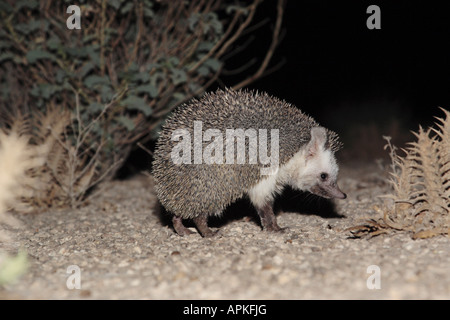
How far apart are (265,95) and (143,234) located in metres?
2.25

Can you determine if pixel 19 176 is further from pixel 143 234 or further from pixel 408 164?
pixel 408 164

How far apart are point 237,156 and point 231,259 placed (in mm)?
1338

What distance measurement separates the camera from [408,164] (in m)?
5.18

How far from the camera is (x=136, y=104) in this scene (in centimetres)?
769

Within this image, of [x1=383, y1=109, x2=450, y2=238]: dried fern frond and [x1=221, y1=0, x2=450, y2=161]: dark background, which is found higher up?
[x1=221, y1=0, x2=450, y2=161]: dark background

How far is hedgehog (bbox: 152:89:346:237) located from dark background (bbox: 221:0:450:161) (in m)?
8.65

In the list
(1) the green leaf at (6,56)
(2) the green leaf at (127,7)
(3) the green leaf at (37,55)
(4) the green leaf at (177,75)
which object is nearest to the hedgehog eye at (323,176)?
(4) the green leaf at (177,75)

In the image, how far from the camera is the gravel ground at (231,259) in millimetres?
3826

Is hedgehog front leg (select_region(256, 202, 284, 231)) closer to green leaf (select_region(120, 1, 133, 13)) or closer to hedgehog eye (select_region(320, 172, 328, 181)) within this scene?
hedgehog eye (select_region(320, 172, 328, 181))

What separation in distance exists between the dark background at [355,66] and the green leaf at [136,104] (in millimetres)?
7449

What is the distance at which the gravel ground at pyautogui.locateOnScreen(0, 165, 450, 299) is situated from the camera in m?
3.83

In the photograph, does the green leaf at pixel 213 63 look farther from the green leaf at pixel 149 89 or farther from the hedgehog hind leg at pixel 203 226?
the hedgehog hind leg at pixel 203 226

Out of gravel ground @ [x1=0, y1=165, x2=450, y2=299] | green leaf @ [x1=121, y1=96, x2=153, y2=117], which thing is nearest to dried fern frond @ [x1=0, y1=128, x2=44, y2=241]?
gravel ground @ [x1=0, y1=165, x2=450, y2=299]

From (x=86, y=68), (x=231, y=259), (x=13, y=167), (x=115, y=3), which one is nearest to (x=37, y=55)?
(x=86, y=68)
